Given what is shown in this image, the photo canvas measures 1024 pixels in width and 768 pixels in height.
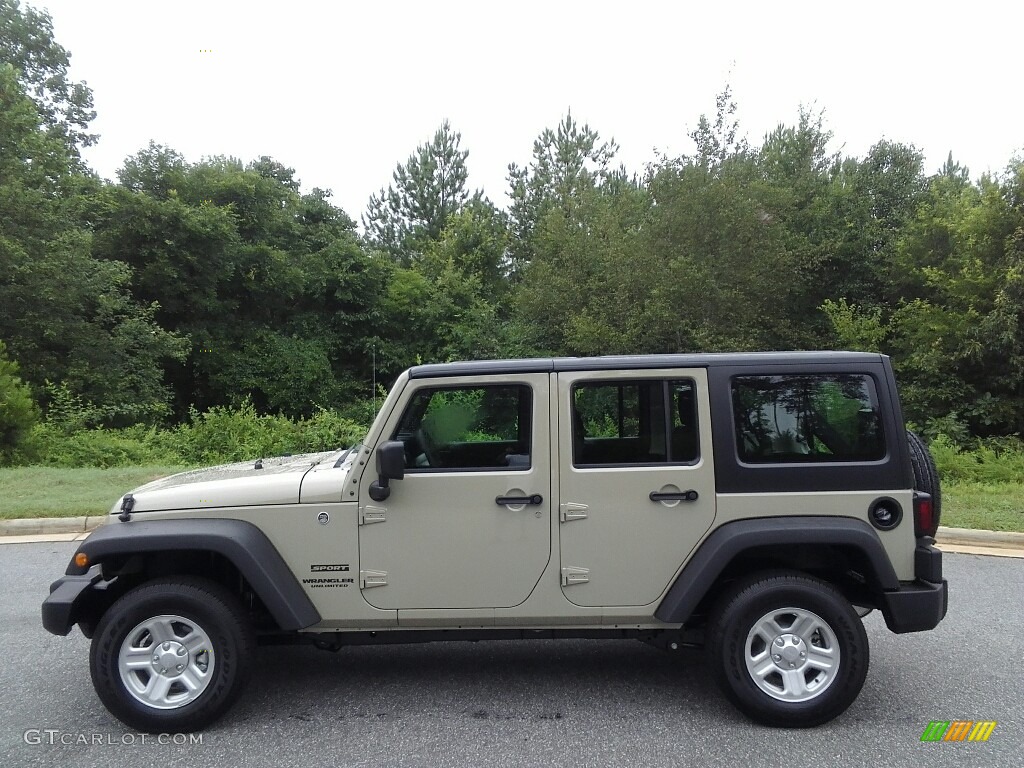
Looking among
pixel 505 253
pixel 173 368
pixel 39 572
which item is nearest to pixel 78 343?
pixel 173 368

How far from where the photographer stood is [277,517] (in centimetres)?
370

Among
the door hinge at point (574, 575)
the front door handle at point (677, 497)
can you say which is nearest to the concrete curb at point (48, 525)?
the door hinge at point (574, 575)

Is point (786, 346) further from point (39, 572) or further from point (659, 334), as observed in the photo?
point (39, 572)

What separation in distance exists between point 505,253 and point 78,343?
74.7 ft

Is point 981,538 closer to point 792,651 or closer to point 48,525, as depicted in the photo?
point 792,651

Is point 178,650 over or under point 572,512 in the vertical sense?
under

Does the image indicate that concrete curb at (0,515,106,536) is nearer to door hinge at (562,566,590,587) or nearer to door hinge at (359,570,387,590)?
door hinge at (359,570,387,590)

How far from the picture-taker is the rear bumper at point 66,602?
3.55m

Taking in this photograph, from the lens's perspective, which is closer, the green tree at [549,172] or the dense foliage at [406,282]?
the dense foliage at [406,282]

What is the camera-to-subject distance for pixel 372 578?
370cm

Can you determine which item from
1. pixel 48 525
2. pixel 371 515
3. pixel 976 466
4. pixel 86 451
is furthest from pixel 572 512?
pixel 86 451

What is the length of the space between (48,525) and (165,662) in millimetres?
5884

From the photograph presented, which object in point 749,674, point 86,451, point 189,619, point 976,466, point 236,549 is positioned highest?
→ point 86,451

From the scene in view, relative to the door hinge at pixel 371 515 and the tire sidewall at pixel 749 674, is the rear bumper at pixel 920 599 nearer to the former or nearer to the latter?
the tire sidewall at pixel 749 674
